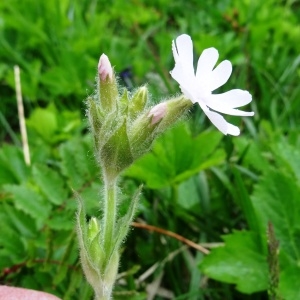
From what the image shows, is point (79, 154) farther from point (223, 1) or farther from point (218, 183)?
point (223, 1)

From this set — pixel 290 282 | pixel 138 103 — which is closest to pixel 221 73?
pixel 138 103

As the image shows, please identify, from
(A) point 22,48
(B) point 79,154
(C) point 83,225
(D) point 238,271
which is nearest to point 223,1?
(A) point 22,48

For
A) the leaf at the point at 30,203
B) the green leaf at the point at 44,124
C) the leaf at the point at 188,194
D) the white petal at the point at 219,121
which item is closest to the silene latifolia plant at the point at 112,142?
the white petal at the point at 219,121

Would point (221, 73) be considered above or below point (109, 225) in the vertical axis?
above

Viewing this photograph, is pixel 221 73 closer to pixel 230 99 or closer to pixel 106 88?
pixel 230 99

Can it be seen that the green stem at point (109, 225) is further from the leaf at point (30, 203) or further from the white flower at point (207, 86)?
the leaf at point (30, 203)

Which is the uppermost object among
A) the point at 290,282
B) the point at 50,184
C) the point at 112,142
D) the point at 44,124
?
the point at 44,124

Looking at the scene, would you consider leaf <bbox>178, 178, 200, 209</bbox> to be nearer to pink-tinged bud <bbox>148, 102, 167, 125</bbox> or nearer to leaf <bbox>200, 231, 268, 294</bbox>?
leaf <bbox>200, 231, 268, 294</bbox>

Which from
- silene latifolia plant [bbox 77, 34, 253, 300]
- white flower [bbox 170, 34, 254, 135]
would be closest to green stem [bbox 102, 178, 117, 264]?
silene latifolia plant [bbox 77, 34, 253, 300]
